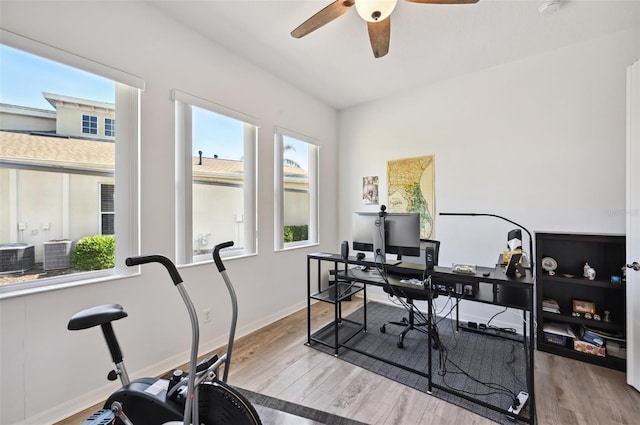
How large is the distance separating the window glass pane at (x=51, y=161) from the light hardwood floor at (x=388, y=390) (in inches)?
47.3

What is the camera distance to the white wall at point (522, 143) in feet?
7.93

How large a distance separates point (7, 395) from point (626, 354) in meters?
4.50

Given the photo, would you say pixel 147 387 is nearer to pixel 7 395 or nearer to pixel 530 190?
pixel 7 395

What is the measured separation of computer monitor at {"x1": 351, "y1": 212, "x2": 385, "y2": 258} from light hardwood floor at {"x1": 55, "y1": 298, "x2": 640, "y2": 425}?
1077mm

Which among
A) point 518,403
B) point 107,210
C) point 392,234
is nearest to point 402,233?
point 392,234

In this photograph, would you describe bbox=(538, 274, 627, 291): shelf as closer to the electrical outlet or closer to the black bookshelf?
the black bookshelf

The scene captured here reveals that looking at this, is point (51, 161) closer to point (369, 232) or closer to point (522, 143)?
point (369, 232)

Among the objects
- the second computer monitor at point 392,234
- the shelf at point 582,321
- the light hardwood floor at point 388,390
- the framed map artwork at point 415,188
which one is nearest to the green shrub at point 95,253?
the light hardwood floor at point 388,390

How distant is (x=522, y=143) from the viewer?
9.29 ft

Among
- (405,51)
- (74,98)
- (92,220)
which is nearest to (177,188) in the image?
(92,220)

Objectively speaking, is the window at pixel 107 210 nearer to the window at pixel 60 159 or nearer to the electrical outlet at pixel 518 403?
the window at pixel 60 159

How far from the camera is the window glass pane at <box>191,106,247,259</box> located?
8.32 feet

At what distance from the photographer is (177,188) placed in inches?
91.7

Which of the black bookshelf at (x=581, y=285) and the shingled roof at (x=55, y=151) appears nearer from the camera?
the shingled roof at (x=55, y=151)
